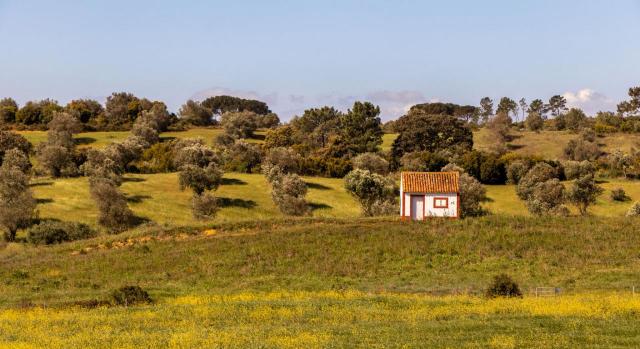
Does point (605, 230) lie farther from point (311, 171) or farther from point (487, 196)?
point (311, 171)

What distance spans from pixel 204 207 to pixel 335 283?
43.0 meters

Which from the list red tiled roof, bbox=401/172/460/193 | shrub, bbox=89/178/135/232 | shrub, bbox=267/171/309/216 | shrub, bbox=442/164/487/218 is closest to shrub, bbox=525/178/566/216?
shrub, bbox=442/164/487/218

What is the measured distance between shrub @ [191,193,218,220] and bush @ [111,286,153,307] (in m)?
45.8

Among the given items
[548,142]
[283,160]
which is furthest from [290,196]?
[548,142]

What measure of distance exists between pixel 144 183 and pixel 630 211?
201 feet

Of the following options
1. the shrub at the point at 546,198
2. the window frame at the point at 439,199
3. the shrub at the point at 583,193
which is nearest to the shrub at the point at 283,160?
the shrub at the point at 546,198

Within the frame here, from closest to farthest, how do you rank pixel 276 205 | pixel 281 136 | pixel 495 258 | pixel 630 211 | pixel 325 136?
1. pixel 495 258
2. pixel 630 211
3. pixel 276 205
4. pixel 281 136
5. pixel 325 136

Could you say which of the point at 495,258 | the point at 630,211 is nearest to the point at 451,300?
the point at 495,258

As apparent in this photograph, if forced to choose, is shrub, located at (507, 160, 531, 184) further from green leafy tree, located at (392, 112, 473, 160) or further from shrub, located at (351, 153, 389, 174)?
green leafy tree, located at (392, 112, 473, 160)

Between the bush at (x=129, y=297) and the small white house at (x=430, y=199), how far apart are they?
31159 mm

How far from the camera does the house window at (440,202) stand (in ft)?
202

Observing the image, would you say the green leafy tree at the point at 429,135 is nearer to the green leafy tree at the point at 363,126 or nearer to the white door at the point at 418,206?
the green leafy tree at the point at 363,126

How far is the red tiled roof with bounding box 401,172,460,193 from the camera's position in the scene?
6153 centimetres

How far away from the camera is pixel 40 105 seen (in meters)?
166
